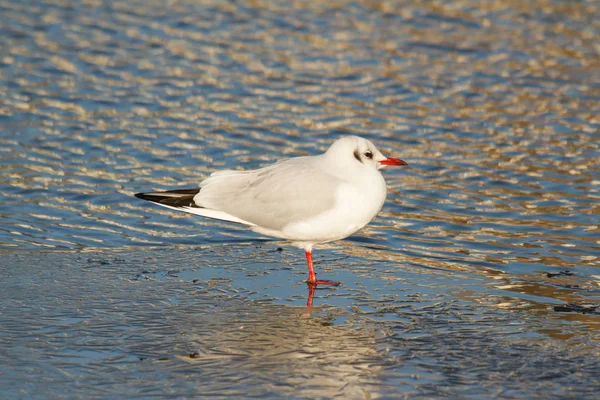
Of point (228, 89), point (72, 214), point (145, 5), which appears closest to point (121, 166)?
point (72, 214)

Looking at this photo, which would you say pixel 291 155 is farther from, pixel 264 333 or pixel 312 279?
pixel 264 333

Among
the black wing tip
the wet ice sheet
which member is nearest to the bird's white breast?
the wet ice sheet

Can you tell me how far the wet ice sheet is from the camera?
524 cm

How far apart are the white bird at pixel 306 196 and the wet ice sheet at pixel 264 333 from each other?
41 cm

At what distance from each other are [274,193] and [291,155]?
10.00ft

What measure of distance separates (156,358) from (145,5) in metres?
11.2

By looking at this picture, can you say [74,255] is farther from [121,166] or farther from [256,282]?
[121,166]

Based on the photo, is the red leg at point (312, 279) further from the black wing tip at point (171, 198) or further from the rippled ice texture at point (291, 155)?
the black wing tip at point (171, 198)

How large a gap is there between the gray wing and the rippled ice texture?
0.47m

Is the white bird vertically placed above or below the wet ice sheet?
above

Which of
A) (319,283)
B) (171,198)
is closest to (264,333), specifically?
(319,283)

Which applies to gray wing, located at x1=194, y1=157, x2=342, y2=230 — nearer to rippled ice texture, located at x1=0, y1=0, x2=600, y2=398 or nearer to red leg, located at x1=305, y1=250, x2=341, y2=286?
red leg, located at x1=305, y1=250, x2=341, y2=286

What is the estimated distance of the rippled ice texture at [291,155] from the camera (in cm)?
555

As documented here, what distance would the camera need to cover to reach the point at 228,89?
12.2 m
